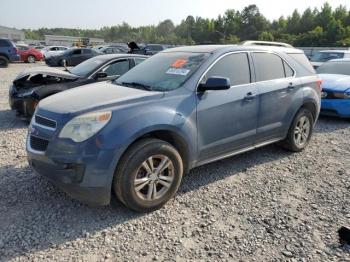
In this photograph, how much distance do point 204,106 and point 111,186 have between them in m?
1.39

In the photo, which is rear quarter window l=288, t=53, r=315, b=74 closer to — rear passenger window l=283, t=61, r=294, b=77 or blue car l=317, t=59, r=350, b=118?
rear passenger window l=283, t=61, r=294, b=77

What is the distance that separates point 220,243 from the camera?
9.89ft

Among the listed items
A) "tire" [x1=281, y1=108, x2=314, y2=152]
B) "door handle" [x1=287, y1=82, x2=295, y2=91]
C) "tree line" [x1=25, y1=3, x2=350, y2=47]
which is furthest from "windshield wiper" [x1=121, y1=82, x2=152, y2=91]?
"tree line" [x1=25, y1=3, x2=350, y2=47]

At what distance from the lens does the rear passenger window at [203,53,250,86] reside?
4090mm

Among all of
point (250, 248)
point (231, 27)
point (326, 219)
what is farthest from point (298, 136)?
point (231, 27)

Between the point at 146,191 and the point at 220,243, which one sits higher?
the point at 146,191

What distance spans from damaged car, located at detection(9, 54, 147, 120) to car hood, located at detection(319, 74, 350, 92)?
4456 millimetres

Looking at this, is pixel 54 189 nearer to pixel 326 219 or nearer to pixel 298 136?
pixel 326 219

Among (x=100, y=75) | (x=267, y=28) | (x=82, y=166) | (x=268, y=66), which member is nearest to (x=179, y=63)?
(x=268, y=66)

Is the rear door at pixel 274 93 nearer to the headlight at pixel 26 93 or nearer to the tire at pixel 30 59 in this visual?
the headlight at pixel 26 93

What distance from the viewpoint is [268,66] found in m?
4.71

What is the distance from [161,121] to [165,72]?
0.99m

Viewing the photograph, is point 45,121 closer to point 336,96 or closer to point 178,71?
point 178,71

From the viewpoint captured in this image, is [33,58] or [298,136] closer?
[298,136]
